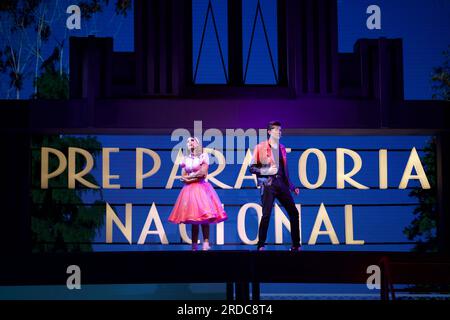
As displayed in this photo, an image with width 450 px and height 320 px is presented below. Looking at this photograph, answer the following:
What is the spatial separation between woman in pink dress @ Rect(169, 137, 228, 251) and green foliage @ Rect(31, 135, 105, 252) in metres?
9.87

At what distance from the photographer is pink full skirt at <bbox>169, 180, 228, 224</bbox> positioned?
989 centimetres

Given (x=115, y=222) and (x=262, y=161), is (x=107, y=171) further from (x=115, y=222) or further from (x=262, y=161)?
(x=262, y=161)

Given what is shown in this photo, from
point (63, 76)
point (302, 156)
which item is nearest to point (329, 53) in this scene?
point (302, 156)

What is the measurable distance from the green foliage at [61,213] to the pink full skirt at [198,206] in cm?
980

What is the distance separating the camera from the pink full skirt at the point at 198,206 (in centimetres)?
989

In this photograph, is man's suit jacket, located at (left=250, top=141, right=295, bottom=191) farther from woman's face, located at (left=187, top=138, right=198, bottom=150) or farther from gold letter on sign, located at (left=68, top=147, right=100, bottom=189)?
gold letter on sign, located at (left=68, top=147, right=100, bottom=189)

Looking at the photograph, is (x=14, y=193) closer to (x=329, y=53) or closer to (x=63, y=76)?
(x=329, y=53)

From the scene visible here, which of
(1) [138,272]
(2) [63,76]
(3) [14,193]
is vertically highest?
(2) [63,76]

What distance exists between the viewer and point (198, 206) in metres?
9.91

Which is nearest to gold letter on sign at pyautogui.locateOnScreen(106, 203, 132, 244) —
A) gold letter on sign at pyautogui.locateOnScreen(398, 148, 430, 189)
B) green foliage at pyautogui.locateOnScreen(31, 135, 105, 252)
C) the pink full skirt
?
the pink full skirt

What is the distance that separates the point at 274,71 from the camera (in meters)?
11.4

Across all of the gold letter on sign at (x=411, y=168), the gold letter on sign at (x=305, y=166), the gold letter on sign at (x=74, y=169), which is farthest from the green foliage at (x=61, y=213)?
the gold letter on sign at (x=411, y=168)

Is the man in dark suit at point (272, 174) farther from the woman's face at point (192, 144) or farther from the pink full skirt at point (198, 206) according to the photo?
the woman's face at point (192, 144)
